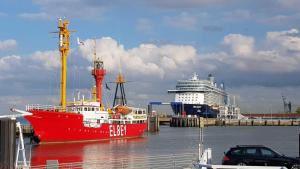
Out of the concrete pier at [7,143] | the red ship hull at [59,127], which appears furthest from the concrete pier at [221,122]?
the concrete pier at [7,143]

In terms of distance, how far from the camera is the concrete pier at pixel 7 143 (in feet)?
59.5

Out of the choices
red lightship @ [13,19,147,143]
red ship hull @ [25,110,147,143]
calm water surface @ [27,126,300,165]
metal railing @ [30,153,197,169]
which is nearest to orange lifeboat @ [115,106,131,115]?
red lightship @ [13,19,147,143]

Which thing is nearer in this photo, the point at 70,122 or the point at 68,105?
the point at 70,122

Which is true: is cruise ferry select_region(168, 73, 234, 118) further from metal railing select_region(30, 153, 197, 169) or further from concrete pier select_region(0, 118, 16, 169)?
concrete pier select_region(0, 118, 16, 169)

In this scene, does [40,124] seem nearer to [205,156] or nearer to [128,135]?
[128,135]

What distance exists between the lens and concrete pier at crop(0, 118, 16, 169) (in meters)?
18.1

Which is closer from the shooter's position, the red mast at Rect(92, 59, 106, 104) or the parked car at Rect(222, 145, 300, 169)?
the parked car at Rect(222, 145, 300, 169)

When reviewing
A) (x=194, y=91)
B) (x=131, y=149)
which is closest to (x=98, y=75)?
(x=131, y=149)

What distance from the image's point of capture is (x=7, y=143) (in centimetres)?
1827

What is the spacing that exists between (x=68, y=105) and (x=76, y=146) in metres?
10.8

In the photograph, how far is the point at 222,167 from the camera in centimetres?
2019

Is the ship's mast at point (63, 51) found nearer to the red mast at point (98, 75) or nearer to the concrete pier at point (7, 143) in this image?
the red mast at point (98, 75)

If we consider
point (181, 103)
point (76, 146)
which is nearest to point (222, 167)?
point (76, 146)

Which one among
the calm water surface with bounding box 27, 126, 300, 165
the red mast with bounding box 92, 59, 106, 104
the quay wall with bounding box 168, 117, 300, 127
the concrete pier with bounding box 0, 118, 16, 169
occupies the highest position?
the red mast with bounding box 92, 59, 106, 104
